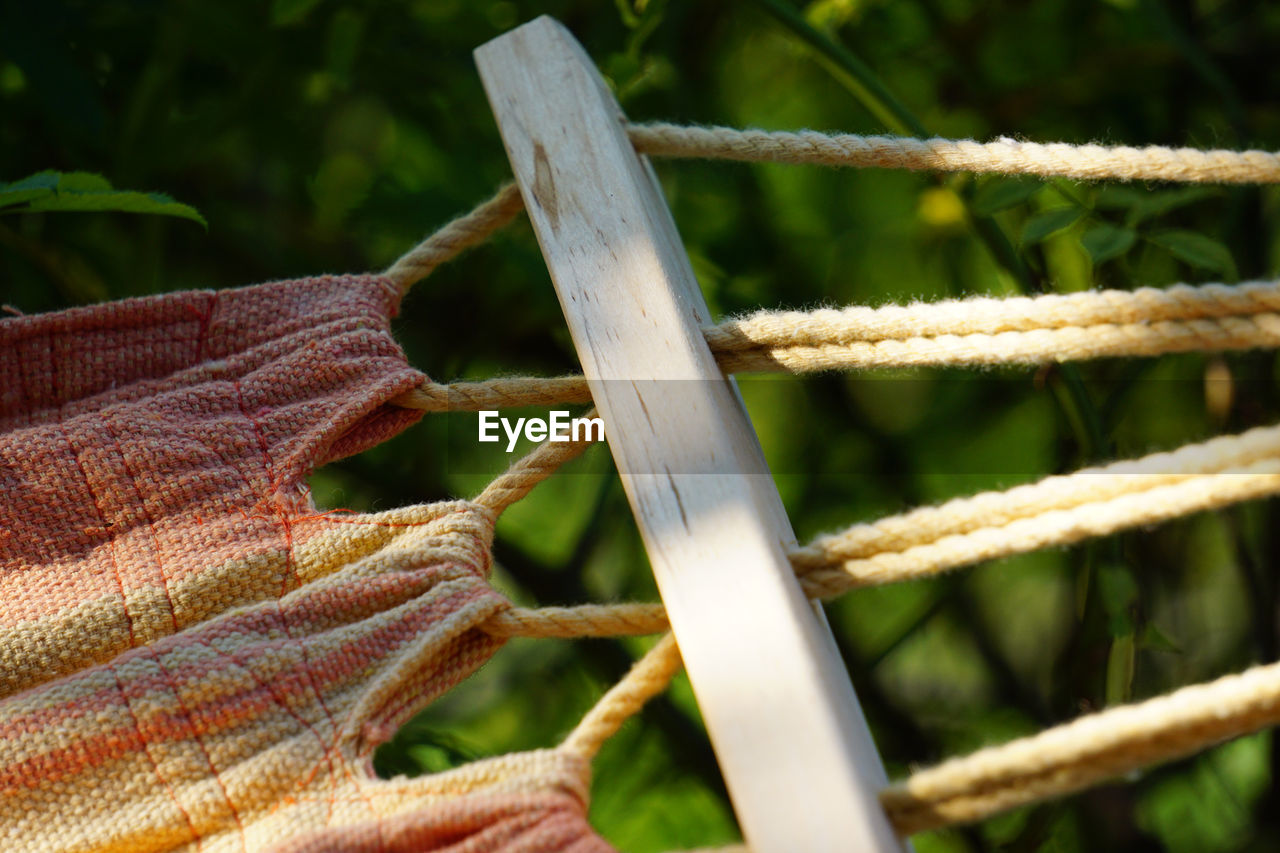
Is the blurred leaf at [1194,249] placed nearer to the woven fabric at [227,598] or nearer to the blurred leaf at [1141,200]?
the blurred leaf at [1141,200]

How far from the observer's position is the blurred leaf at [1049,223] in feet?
1.89

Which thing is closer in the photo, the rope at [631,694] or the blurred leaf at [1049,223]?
the rope at [631,694]

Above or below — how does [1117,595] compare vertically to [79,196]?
below

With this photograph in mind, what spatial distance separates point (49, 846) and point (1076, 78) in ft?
3.51

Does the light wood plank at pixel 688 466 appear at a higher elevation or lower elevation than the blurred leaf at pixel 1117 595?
higher

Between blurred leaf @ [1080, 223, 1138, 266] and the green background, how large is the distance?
0.22 meters

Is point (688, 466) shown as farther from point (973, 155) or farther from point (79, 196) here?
point (79, 196)

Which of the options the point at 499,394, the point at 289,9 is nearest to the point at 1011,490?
the point at 499,394

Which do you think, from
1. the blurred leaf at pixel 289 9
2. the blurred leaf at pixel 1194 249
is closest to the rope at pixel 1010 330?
the blurred leaf at pixel 1194 249

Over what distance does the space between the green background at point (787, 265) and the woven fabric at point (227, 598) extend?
1.21 ft

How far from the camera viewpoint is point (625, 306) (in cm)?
41

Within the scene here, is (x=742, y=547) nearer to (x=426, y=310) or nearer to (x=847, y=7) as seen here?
(x=847, y=7)

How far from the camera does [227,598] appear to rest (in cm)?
41

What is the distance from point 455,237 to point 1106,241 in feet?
1.25
